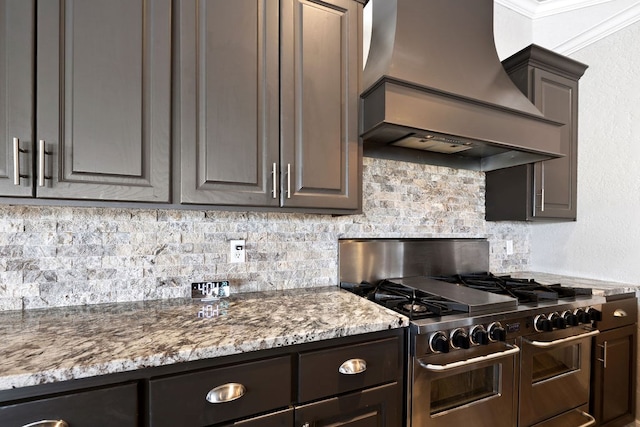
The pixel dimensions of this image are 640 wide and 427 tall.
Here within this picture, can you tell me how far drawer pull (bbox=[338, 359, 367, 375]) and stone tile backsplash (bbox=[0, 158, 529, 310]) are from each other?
2.33ft

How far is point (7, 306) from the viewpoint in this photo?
49.6 inches

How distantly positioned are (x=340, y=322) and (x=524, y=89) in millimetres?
2149

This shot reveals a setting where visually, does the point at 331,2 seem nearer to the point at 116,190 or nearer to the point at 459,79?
→ the point at 459,79

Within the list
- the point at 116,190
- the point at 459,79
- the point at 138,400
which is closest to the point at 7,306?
the point at 116,190

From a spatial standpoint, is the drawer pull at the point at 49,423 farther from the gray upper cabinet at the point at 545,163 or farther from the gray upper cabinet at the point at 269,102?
the gray upper cabinet at the point at 545,163

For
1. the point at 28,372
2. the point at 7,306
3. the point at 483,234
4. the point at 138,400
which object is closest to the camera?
the point at 28,372

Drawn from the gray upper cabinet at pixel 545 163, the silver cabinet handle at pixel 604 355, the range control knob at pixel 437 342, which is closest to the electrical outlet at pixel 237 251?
the range control knob at pixel 437 342

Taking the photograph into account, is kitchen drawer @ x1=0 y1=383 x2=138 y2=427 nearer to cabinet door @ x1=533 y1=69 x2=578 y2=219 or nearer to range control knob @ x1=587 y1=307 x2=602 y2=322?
range control knob @ x1=587 y1=307 x2=602 y2=322

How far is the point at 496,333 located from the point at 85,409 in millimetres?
1568

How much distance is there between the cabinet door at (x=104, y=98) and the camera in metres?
1.06

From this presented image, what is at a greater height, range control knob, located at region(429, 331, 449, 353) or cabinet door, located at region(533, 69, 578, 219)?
cabinet door, located at region(533, 69, 578, 219)

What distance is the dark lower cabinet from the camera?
179 cm

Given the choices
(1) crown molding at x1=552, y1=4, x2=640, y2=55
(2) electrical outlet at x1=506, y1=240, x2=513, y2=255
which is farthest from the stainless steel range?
(1) crown molding at x1=552, y1=4, x2=640, y2=55

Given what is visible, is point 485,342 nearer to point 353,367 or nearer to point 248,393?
point 353,367
